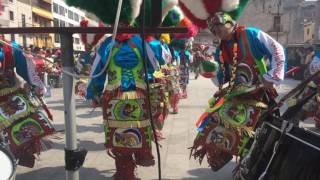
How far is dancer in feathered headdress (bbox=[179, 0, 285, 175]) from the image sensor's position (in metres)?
3.19

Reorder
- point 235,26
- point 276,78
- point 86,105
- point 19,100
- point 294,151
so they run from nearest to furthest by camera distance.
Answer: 1. point 294,151
2. point 276,78
3. point 235,26
4. point 19,100
5. point 86,105

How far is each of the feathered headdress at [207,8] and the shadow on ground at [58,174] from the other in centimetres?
172

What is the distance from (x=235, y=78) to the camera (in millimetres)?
3357

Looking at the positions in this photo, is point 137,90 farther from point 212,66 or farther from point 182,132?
point 182,132

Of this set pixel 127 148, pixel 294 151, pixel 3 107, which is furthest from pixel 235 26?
pixel 3 107

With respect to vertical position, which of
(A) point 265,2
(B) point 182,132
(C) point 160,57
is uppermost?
(A) point 265,2

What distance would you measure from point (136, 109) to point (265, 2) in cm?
6015

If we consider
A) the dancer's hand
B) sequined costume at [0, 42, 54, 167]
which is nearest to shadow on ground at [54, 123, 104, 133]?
sequined costume at [0, 42, 54, 167]

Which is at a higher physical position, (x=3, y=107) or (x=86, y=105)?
(x=3, y=107)

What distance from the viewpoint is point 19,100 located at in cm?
362

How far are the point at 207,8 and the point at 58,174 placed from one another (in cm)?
213

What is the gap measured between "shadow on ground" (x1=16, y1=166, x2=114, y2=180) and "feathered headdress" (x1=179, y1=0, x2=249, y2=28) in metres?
1.72

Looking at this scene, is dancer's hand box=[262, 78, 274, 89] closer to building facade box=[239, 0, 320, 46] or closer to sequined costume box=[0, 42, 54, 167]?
sequined costume box=[0, 42, 54, 167]

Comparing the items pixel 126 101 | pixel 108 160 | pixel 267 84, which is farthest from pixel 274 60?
pixel 108 160
